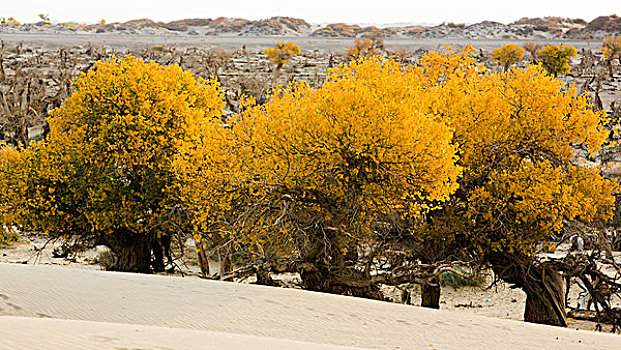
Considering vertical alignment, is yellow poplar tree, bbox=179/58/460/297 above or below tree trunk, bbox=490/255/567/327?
above

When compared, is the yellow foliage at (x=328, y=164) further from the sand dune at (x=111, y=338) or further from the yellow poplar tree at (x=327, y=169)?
the sand dune at (x=111, y=338)

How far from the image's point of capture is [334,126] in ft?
47.8

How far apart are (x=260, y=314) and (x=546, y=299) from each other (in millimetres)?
9506

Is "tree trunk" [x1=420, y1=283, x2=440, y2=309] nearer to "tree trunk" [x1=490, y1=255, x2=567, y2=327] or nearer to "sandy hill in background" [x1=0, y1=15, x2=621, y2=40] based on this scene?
"tree trunk" [x1=490, y1=255, x2=567, y2=327]

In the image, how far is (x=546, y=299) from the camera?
54.1ft

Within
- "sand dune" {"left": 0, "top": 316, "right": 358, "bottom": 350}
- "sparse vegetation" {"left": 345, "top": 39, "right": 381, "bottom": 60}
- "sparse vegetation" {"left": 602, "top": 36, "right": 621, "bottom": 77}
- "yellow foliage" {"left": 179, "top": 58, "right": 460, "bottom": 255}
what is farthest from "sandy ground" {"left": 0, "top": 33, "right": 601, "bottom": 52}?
"sand dune" {"left": 0, "top": 316, "right": 358, "bottom": 350}

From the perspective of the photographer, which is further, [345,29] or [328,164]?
[345,29]

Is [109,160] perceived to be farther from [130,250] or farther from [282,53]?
[282,53]

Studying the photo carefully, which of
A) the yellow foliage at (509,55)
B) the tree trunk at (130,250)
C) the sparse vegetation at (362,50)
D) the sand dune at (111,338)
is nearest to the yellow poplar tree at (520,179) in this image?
the tree trunk at (130,250)

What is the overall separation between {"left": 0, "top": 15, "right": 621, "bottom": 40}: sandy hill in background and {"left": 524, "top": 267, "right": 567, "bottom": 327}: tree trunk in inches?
2564

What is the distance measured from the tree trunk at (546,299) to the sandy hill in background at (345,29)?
6512cm

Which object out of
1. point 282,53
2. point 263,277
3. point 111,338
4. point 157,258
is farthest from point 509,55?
point 111,338

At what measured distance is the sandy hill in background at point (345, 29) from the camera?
80.9 m

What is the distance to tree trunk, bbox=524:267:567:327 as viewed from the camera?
16.3 metres
